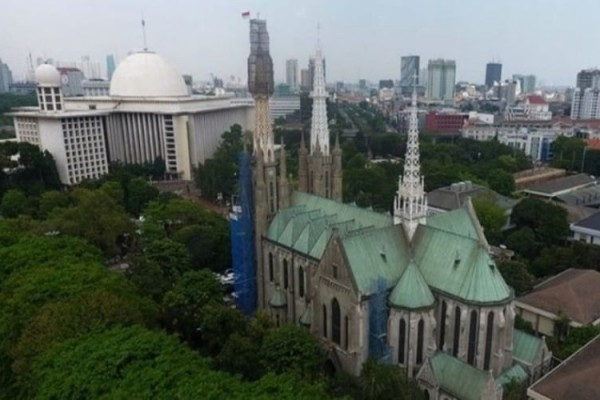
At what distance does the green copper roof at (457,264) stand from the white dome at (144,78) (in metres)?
109

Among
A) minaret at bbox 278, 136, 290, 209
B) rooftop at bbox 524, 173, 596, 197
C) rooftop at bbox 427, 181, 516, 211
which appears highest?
minaret at bbox 278, 136, 290, 209

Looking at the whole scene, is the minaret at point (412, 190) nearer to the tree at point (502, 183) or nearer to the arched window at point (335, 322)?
the arched window at point (335, 322)

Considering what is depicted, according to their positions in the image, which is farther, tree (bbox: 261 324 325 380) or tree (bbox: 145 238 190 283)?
tree (bbox: 145 238 190 283)

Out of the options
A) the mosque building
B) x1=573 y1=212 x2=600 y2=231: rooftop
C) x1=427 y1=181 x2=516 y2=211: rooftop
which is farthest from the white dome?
x1=573 y1=212 x2=600 y2=231: rooftop

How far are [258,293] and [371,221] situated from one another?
678 inches

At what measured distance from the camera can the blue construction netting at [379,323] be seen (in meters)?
40.2

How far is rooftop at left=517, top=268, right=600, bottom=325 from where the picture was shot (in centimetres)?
4922

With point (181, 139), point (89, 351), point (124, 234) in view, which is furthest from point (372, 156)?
point (89, 351)

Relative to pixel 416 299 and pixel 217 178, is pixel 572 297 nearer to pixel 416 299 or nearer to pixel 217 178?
pixel 416 299

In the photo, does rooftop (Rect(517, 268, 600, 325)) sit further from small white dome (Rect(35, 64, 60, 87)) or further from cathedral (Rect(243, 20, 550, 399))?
small white dome (Rect(35, 64, 60, 87))

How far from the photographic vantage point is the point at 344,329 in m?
42.1

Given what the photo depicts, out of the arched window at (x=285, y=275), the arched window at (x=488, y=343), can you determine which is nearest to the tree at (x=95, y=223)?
the arched window at (x=285, y=275)

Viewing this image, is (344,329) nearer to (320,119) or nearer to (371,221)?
(371,221)

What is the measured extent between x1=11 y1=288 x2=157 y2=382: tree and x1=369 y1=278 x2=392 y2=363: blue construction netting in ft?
64.8
